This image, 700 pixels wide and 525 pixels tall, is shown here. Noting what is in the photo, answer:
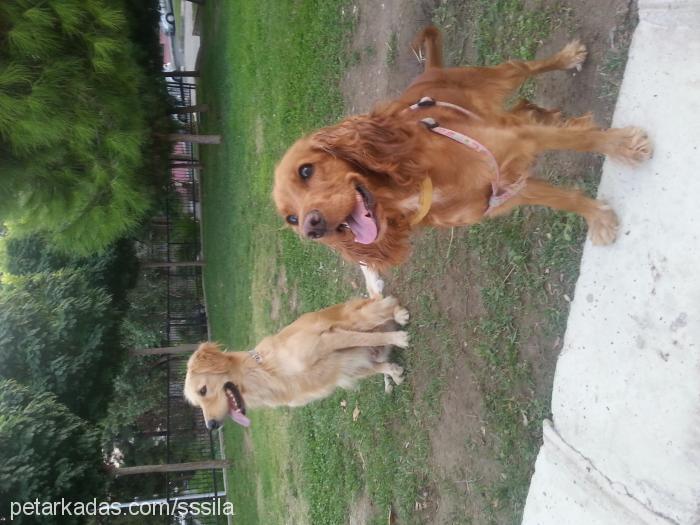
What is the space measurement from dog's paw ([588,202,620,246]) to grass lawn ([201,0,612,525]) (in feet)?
1.10

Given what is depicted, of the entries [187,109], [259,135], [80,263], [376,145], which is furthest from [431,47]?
[80,263]

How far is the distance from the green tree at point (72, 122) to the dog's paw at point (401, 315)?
5.07 meters

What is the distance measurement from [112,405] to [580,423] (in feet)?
31.9

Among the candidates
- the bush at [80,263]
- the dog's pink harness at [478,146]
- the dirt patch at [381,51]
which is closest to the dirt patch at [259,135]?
the dirt patch at [381,51]

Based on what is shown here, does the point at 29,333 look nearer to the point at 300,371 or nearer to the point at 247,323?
the point at 247,323

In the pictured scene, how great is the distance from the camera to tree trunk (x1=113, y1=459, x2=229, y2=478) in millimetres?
11117

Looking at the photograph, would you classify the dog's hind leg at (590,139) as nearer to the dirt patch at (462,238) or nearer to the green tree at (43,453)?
the dirt patch at (462,238)

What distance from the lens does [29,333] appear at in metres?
9.04

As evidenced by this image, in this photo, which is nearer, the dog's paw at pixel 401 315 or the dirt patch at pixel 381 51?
the dog's paw at pixel 401 315

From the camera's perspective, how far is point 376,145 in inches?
107

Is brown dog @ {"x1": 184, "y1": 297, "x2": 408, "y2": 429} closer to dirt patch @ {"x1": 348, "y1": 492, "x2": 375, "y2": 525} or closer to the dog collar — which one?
dirt patch @ {"x1": 348, "y1": 492, "x2": 375, "y2": 525}

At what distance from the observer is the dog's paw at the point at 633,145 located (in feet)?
10.3

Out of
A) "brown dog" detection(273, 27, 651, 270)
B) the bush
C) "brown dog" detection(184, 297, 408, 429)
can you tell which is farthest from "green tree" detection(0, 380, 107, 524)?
"brown dog" detection(273, 27, 651, 270)

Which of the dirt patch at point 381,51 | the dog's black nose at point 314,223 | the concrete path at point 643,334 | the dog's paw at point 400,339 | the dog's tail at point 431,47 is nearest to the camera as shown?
the dog's black nose at point 314,223
